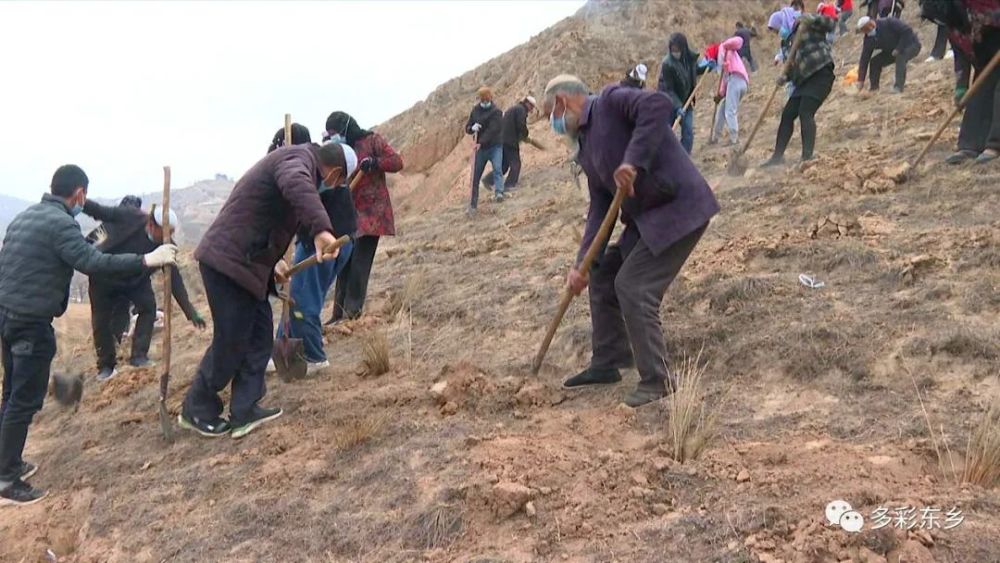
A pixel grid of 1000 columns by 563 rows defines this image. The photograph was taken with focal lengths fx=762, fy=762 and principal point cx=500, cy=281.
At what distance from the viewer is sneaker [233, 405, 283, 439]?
168 inches

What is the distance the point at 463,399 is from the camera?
162 inches

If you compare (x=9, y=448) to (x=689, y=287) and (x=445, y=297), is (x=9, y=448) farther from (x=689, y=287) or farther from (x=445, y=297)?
(x=689, y=287)

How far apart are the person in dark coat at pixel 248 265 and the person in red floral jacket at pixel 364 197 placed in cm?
161

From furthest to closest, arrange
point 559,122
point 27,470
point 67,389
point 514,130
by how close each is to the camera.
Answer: point 514,130, point 67,389, point 27,470, point 559,122

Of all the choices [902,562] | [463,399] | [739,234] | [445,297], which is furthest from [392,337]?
[902,562]

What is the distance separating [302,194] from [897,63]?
31.0 feet

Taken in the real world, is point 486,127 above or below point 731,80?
above

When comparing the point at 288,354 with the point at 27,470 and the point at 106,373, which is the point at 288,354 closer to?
the point at 27,470

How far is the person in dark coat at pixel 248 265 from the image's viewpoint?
3.94 m

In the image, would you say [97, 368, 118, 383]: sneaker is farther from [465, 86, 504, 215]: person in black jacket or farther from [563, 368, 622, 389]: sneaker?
[465, 86, 504, 215]: person in black jacket

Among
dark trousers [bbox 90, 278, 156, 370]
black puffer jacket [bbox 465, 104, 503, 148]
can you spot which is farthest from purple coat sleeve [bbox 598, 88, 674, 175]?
black puffer jacket [bbox 465, 104, 503, 148]

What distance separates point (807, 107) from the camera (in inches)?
290

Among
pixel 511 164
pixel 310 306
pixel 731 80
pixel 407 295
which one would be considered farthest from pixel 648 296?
pixel 511 164

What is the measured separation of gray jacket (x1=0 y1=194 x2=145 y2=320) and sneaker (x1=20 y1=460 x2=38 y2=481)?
0.93 m
